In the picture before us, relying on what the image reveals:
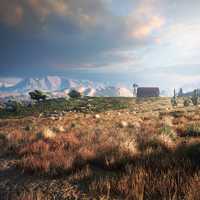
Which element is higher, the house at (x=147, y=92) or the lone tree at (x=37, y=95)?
the house at (x=147, y=92)

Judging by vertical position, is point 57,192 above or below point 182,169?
below

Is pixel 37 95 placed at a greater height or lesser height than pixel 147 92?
lesser

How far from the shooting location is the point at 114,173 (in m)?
4.90

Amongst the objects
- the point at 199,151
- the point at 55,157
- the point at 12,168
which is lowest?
the point at 12,168

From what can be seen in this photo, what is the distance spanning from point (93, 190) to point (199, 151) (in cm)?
312

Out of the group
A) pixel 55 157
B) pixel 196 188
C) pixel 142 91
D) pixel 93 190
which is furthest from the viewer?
pixel 142 91

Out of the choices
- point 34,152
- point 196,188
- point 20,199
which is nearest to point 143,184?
point 196,188

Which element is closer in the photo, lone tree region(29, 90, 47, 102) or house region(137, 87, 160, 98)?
lone tree region(29, 90, 47, 102)

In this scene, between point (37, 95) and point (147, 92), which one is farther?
point (147, 92)

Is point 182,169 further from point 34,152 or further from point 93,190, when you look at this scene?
point 34,152

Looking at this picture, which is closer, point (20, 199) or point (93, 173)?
point (20, 199)

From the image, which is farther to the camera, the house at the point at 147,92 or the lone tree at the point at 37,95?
the house at the point at 147,92

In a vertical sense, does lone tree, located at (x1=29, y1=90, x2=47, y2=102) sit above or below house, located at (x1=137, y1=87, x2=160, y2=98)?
below

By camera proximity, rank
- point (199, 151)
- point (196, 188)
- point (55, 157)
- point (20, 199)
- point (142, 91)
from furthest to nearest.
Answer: point (142, 91)
point (55, 157)
point (199, 151)
point (20, 199)
point (196, 188)
